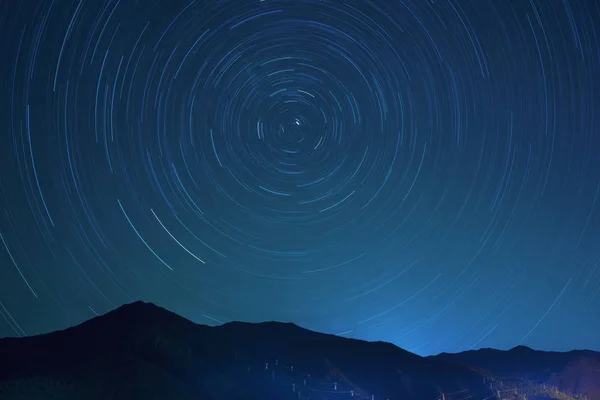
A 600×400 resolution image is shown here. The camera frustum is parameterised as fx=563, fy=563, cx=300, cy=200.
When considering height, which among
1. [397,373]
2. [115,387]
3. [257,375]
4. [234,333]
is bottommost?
[115,387]

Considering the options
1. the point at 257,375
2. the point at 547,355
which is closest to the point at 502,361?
the point at 547,355

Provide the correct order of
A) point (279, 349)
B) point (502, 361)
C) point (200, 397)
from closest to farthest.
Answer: point (200, 397), point (279, 349), point (502, 361)

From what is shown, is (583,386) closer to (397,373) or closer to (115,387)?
(397,373)

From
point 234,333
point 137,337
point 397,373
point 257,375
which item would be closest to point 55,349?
point 137,337

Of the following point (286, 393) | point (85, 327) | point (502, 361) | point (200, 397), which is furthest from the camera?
point (502, 361)

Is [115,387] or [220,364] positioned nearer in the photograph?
[115,387]

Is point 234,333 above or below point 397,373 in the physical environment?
above

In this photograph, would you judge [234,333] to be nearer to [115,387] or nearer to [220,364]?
[220,364]
